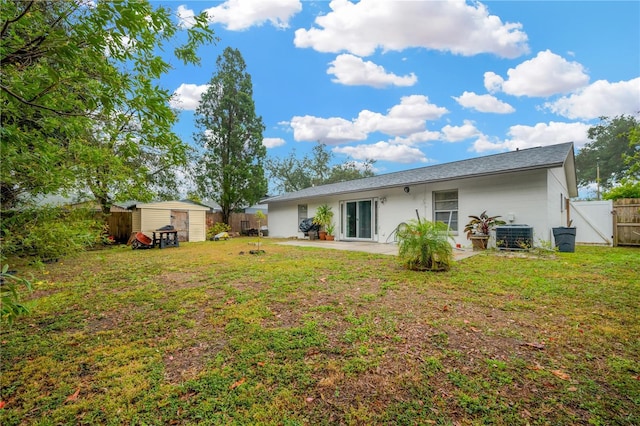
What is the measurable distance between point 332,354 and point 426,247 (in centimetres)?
358

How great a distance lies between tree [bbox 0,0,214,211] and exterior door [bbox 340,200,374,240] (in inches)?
407

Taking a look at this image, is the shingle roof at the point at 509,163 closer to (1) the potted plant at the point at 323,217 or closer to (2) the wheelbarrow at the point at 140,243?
(1) the potted plant at the point at 323,217

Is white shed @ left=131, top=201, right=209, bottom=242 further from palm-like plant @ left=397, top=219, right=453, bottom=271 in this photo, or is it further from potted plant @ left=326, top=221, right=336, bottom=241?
palm-like plant @ left=397, top=219, right=453, bottom=271

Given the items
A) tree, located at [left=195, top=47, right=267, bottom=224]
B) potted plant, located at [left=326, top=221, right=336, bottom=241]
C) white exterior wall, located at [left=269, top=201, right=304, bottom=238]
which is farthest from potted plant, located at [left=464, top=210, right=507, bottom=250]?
tree, located at [left=195, top=47, right=267, bottom=224]

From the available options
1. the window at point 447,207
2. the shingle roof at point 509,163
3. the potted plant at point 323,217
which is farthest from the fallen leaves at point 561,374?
the potted plant at point 323,217

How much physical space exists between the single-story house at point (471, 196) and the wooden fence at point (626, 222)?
4.41 ft

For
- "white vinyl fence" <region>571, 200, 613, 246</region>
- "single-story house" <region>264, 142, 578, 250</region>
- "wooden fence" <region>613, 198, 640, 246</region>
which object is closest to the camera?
"single-story house" <region>264, 142, 578, 250</region>

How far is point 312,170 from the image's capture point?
107 ft

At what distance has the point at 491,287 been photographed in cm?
421

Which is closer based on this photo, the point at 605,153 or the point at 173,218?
the point at 173,218

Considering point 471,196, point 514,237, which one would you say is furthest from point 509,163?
point 514,237

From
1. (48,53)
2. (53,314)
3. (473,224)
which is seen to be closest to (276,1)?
(48,53)

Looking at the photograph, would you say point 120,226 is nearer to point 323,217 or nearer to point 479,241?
point 323,217

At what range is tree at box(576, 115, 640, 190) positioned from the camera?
2025cm
